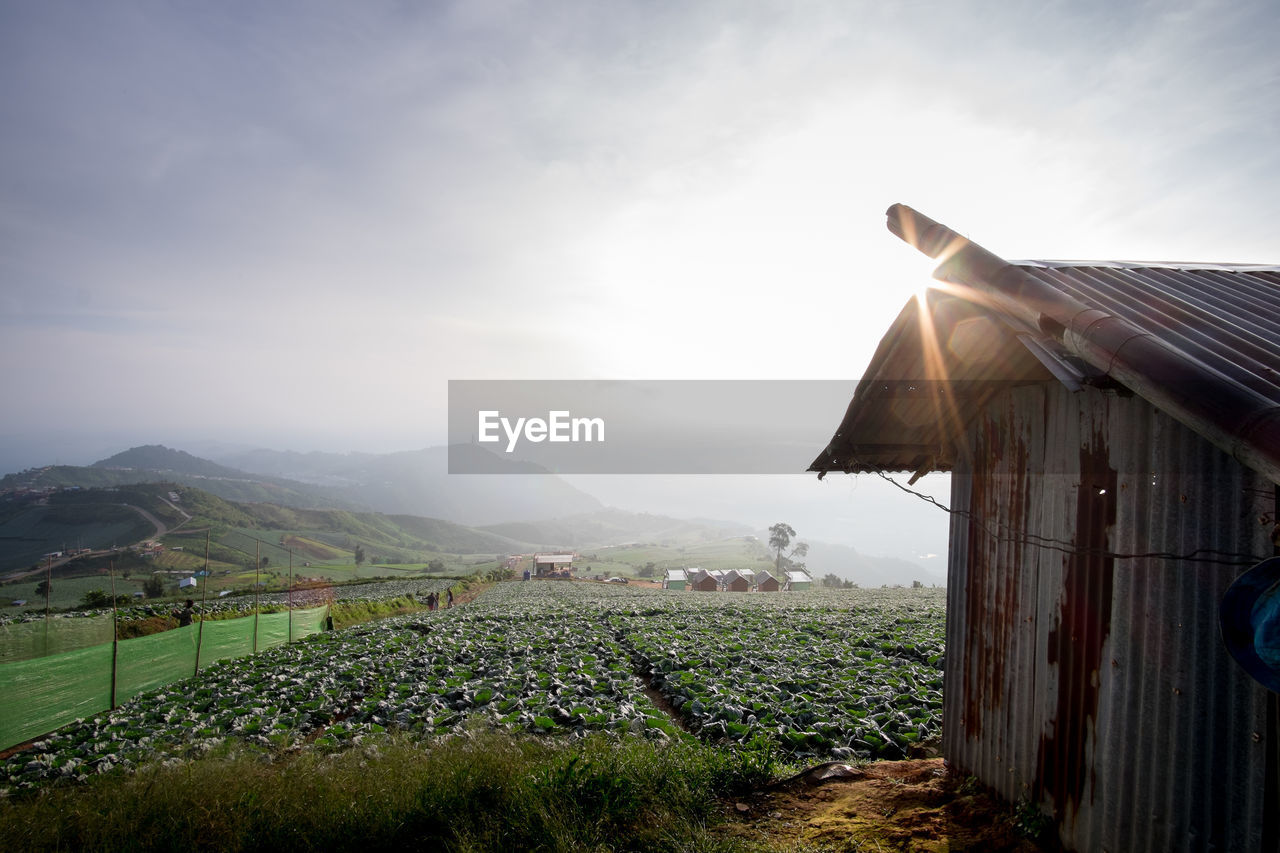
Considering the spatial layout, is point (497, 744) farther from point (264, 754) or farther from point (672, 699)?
point (672, 699)

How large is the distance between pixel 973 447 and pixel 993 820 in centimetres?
358

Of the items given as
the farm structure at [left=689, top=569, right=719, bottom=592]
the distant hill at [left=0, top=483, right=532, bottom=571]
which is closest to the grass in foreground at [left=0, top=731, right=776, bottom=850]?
the farm structure at [left=689, top=569, right=719, bottom=592]

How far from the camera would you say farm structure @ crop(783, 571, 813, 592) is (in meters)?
75.4

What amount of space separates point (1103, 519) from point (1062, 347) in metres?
1.48

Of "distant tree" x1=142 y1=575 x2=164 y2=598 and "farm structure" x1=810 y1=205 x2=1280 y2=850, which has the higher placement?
"farm structure" x1=810 y1=205 x2=1280 y2=850

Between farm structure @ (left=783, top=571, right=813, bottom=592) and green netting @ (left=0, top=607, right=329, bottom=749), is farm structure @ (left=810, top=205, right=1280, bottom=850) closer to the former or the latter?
green netting @ (left=0, top=607, right=329, bottom=749)

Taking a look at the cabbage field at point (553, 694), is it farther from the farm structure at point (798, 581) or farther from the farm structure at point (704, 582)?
the farm structure at point (798, 581)

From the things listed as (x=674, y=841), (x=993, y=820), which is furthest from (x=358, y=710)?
(x=993, y=820)

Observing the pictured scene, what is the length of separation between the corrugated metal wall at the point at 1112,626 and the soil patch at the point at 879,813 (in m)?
0.36

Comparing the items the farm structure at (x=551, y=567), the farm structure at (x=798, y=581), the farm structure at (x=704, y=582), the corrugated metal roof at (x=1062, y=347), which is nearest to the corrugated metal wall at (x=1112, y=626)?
the corrugated metal roof at (x=1062, y=347)

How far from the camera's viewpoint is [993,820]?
214 inches

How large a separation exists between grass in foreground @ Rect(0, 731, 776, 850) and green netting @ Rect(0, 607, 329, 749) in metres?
4.85

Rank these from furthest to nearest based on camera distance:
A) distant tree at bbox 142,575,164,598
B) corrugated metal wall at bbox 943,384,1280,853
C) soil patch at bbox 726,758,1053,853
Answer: distant tree at bbox 142,575,164,598 < soil patch at bbox 726,758,1053,853 < corrugated metal wall at bbox 943,384,1280,853

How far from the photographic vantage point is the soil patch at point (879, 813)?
17.5 ft
